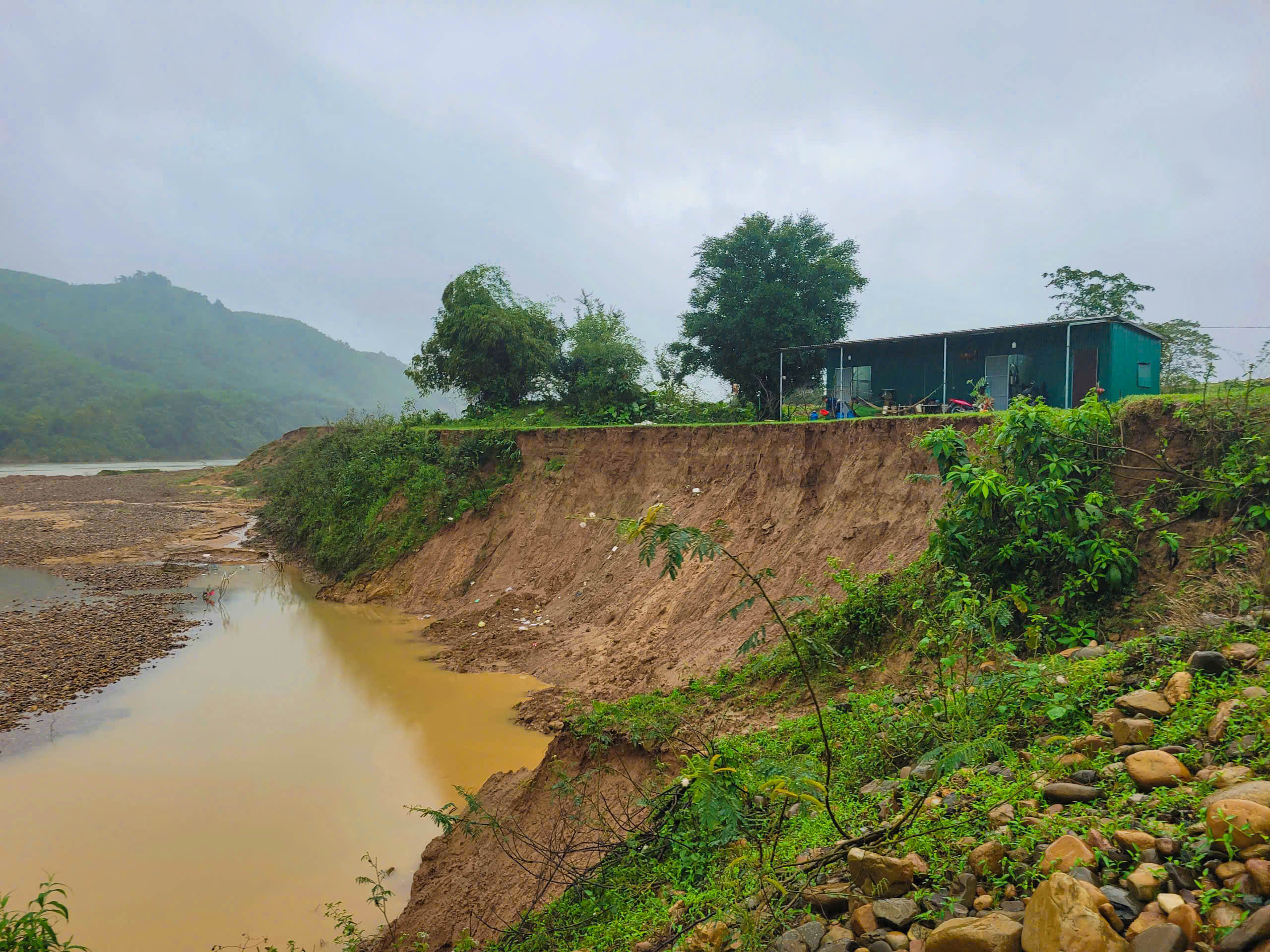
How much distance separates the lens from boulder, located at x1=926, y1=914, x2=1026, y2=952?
244cm

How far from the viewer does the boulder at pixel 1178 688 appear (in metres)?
3.69

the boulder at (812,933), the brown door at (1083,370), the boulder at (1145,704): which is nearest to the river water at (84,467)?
the brown door at (1083,370)

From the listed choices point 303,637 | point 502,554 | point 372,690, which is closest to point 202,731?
point 372,690

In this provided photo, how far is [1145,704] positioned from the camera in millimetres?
3723

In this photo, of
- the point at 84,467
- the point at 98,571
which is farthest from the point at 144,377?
the point at 98,571

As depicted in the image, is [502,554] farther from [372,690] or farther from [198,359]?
[198,359]

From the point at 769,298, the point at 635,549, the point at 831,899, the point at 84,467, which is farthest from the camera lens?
the point at 84,467

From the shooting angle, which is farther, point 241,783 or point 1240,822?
point 241,783

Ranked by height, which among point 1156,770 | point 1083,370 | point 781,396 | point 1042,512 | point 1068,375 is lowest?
point 1156,770

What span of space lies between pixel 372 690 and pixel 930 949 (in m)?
10.7

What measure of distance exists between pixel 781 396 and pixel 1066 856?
19.2 meters

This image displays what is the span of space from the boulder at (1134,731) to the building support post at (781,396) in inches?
679

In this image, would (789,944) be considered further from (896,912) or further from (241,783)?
(241,783)

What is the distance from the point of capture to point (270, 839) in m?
7.12
